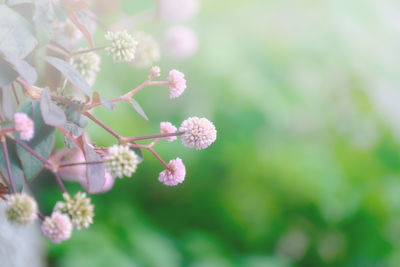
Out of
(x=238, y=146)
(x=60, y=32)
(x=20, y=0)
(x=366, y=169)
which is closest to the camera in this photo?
(x=20, y=0)

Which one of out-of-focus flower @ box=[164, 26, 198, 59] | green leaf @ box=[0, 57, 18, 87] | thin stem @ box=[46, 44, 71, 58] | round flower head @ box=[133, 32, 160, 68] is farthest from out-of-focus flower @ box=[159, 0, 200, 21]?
green leaf @ box=[0, 57, 18, 87]

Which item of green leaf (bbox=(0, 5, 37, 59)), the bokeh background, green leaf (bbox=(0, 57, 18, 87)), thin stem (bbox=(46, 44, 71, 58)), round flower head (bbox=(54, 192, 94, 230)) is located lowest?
round flower head (bbox=(54, 192, 94, 230))

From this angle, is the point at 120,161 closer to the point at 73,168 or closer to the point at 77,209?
the point at 77,209

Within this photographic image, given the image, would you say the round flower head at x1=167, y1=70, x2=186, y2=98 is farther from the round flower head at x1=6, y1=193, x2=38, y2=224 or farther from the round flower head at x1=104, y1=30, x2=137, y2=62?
the round flower head at x1=6, y1=193, x2=38, y2=224

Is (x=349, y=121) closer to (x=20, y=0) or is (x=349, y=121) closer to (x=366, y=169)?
(x=366, y=169)

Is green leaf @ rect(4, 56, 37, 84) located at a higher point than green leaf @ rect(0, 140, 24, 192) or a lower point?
higher

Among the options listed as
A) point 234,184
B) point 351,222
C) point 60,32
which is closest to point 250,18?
point 234,184
